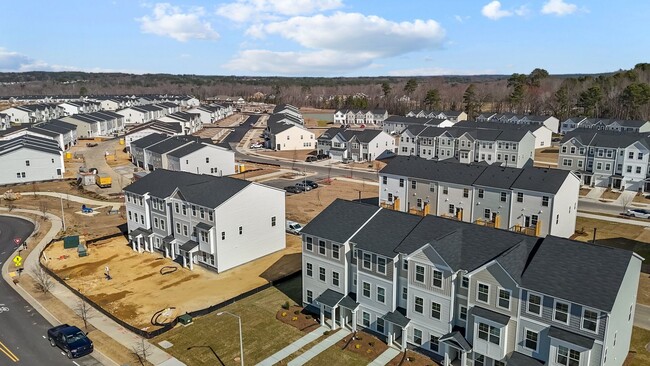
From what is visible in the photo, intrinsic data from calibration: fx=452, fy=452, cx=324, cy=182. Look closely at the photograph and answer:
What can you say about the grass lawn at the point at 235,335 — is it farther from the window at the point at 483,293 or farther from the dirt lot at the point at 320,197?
the dirt lot at the point at 320,197

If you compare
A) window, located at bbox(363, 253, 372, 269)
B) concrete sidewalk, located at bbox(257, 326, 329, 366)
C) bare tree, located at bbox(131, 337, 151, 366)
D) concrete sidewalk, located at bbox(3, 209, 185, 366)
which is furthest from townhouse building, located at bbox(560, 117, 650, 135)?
bare tree, located at bbox(131, 337, 151, 366)

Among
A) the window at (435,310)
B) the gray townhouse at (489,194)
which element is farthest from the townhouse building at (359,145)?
the window at (435,310)

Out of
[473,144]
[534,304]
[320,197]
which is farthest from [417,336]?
[473,144]

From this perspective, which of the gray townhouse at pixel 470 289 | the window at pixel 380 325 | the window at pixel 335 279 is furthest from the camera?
the window at pixel 335 279

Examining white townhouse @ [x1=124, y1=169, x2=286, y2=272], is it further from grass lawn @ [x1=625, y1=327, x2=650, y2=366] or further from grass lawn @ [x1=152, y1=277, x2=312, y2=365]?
grass lawn @ [x1=625, y1=327, x2=650, y2=366]

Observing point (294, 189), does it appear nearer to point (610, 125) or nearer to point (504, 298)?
point (504, 298)
